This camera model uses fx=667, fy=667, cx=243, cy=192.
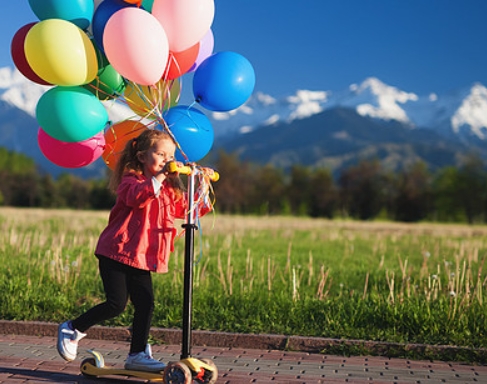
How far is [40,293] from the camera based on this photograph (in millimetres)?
7168

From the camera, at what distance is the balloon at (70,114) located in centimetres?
527

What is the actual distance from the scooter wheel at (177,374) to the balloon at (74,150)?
2.06m

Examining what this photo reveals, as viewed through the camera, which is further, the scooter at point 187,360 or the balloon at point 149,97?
the balloon at point 149,97

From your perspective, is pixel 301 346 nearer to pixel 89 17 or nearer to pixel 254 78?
pixel 254 78

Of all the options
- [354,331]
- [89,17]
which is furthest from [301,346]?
[89,17]

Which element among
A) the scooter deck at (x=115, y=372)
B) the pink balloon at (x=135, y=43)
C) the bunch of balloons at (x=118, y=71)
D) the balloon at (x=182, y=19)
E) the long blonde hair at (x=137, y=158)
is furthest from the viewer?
the balloon at (x=182, y=19)

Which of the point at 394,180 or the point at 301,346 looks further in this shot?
the point at 394,180

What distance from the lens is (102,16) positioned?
5.54m

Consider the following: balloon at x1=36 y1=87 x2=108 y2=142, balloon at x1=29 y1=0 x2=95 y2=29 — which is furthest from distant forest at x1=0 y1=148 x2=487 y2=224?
balloon at x1=36 y1=87 x2=108 y2=142

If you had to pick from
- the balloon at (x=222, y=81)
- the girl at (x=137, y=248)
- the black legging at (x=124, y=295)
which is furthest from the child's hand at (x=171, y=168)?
the balloon at (x=222, y=81)

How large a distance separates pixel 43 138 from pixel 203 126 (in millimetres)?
1399

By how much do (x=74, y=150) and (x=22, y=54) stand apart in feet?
3.17

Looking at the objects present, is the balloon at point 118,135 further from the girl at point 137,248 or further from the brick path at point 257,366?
the brick path at point 257,366

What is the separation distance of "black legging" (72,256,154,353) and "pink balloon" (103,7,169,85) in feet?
4.96
